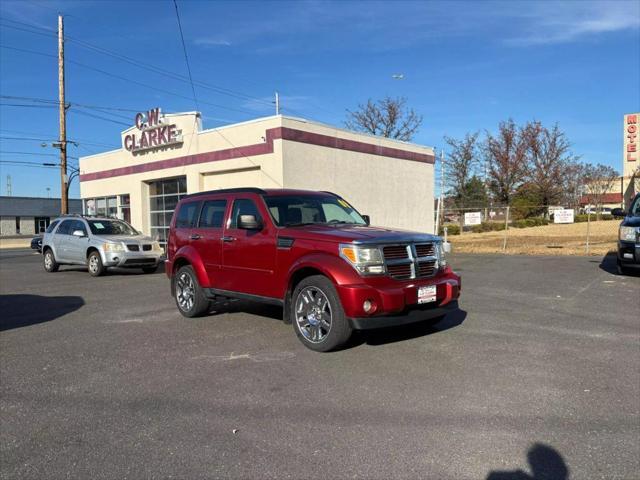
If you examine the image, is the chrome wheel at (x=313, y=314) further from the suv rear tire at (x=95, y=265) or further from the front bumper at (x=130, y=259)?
the suv rear tire at (x=95, y=265)

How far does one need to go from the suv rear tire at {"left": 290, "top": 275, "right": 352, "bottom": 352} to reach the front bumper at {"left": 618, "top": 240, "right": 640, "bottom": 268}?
8.75 m

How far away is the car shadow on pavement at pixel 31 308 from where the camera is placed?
314 inches

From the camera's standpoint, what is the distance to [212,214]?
787 centimetres

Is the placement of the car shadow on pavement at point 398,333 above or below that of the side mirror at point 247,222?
below

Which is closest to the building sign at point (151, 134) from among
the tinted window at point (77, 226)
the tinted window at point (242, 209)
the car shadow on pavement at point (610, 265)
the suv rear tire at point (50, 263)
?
the tinted window at point (77, 226)

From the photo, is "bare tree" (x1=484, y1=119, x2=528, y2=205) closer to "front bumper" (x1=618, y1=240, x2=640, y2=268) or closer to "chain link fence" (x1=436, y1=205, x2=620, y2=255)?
"chain link fence" (x1=436, y1=205, x2=620, y2=255)

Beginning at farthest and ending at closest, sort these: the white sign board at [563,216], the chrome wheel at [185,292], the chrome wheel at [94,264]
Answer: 1. the white sign board at [563,216]
2. the chrome wheel at [94,264]
3. the chrome wheel at [185,292]

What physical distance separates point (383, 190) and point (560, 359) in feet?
55.7

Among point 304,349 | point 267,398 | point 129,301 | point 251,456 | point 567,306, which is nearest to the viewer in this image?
point 251,456

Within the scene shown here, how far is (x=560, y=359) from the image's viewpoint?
5.57 meters

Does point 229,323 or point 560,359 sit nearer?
point 560,359

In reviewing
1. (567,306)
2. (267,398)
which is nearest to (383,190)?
(567,306)

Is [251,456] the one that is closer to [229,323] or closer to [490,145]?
[229,323]

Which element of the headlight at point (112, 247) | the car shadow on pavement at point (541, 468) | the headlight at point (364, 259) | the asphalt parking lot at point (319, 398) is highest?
the headlight at point (364, 259)
